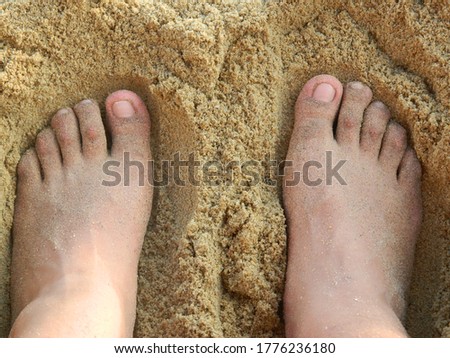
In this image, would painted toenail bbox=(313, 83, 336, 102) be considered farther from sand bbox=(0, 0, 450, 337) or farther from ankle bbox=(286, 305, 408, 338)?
ankle bbox=(286, 305, 408, 338)

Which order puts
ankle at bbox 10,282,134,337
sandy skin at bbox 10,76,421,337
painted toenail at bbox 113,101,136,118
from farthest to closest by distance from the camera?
painted toenail at bbox 113,101,136,118 → sandy skin at bbox 10,76,421,337 → ankle at bbox 10,282,134,337

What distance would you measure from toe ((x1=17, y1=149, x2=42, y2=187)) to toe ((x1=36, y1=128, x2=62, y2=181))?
0.05 ft

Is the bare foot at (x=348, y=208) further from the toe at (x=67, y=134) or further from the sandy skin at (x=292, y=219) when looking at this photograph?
the toe at (x=67, y=134)

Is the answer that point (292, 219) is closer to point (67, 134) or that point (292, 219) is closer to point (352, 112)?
point (352, 112)

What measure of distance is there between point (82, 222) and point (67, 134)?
0.23 m

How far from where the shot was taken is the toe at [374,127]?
179 cm

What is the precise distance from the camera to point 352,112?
179 centimetres

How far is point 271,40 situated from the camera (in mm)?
1742

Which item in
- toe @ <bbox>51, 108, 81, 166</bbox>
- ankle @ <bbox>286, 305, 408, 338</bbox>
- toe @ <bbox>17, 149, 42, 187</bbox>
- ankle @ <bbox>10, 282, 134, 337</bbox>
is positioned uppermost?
toe @ <bbox>51, 108, 81, 166</bbox>

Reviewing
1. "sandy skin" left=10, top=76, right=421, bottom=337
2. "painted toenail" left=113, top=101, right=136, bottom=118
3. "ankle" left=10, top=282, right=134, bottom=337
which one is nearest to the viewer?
"ankle" left=10, top=282, right=134, bottom=337

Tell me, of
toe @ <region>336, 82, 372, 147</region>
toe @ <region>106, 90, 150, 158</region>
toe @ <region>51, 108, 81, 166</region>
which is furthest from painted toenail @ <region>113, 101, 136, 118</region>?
toe @ <region>336, 82, 372, 147</region>

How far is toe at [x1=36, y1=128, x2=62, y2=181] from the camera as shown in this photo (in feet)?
5.86

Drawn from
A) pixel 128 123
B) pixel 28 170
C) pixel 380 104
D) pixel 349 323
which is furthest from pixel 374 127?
pixel 28 170
